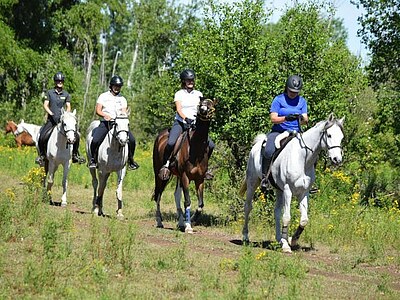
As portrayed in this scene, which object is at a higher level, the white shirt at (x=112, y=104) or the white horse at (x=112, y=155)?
the white shirt at (x=112, y=104)

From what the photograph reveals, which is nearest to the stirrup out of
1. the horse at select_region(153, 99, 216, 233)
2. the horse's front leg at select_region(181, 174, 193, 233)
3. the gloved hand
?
the horse at select_region(153, 99, 216, 233)

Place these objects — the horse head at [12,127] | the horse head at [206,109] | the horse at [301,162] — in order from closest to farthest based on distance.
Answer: the horse at [301,162]
the horse head at [206,109]
the horse head at [12,127]

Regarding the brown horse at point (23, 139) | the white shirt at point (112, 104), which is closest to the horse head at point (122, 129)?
the white shirt at point (112, 104)

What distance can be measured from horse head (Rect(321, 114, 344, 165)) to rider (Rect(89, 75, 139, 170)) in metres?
5.21

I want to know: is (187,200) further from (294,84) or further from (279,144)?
(294,84)

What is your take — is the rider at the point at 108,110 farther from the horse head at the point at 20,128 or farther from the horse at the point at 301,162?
the horse head at the point at 20,128

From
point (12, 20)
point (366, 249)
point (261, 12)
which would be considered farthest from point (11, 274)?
point (12, 20)

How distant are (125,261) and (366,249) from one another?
584 centimetres

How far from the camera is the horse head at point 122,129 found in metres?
15.5

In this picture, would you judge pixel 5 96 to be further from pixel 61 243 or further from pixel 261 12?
pixel 61 243

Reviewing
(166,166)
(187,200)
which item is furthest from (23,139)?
(187,200)

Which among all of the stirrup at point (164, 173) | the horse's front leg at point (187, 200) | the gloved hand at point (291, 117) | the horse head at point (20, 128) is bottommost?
the horse's front leg at point (187, 200)

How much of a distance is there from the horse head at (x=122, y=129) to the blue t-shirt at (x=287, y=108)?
3.72m

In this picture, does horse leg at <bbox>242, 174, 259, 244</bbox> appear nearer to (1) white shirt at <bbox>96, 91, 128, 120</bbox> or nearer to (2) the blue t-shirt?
(2) the blue t-shirt
